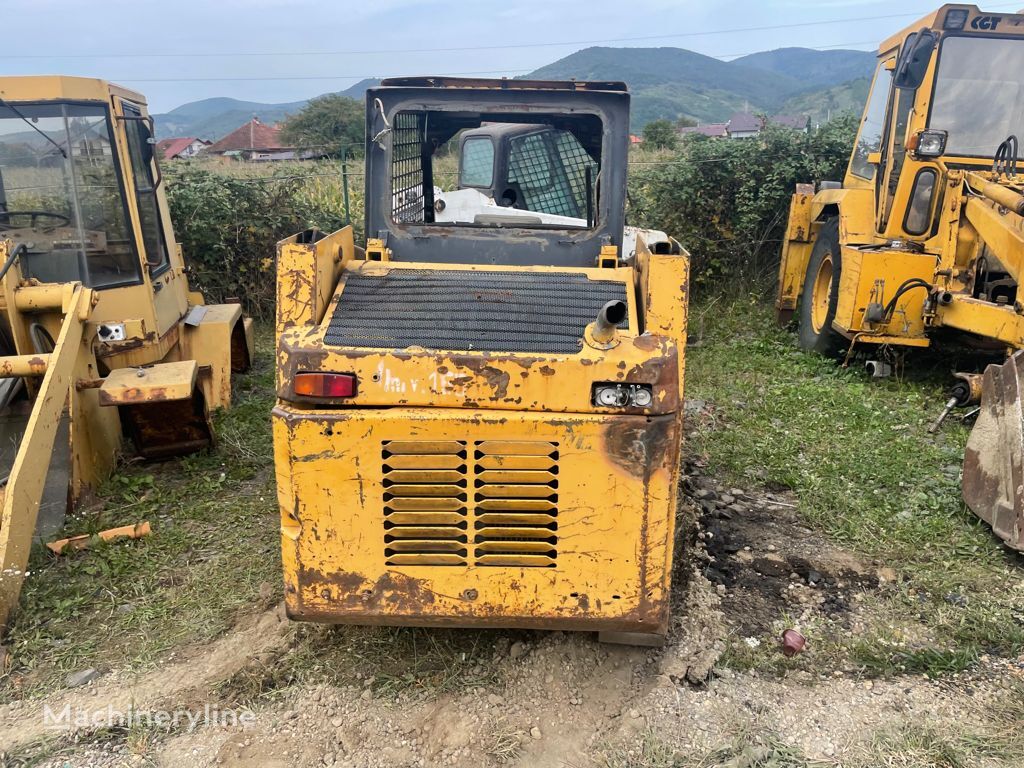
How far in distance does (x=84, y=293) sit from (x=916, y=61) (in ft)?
18.9

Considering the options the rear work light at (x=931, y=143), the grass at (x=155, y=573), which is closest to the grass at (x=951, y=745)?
the grass at (x=155, y=573)

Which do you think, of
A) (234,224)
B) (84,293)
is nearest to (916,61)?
(84,293)

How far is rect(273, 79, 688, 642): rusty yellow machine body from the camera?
2287 millimetres

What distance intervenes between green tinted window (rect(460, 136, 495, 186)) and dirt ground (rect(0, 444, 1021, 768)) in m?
3.37

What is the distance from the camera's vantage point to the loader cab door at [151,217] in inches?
186

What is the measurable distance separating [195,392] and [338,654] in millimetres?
2320

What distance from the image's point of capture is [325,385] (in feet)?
7.50

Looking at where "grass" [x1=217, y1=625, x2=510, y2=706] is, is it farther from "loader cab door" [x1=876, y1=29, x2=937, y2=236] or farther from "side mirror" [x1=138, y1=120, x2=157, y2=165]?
"loader cab door" [x1=876, y1=29, x2=937, y2=236]

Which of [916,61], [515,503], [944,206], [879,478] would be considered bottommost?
[879,478]

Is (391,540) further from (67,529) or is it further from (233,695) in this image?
(67,529)

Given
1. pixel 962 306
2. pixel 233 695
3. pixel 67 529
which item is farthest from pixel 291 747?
pixel 962 306

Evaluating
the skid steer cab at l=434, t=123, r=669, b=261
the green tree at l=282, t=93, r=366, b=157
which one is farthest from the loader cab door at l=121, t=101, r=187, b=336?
the green tree at l=282, t=93, r=366, b=157

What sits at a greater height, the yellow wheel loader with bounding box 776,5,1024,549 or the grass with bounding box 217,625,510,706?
the yellow wheel loader with bounding box 776,5,1024,549

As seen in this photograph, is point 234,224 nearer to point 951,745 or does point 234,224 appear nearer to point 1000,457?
point 1000,457
